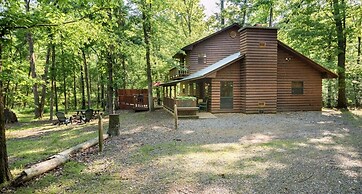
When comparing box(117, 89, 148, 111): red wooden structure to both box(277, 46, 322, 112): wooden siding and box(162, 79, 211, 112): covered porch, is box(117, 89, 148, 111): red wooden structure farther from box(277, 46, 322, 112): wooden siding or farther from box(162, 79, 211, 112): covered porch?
box(277, 46, 322, 112): wooden siding

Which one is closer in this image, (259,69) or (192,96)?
(259,69)

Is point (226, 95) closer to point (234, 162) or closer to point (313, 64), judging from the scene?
point (313, 64)

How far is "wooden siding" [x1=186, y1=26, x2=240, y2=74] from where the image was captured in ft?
72.5

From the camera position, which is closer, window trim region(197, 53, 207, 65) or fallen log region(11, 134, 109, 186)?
fallen log region(11, 134, 109, 186)

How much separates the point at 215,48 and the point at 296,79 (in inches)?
296

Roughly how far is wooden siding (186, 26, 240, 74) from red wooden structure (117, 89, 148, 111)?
16.9 ft

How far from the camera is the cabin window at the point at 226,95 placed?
55.0 ft

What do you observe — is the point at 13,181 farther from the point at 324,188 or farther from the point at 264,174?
the point at 324,188

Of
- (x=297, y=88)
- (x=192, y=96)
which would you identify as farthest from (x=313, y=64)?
(x=192, y=96)

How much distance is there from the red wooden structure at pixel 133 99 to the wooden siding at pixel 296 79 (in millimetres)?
10702

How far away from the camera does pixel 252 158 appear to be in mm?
6395

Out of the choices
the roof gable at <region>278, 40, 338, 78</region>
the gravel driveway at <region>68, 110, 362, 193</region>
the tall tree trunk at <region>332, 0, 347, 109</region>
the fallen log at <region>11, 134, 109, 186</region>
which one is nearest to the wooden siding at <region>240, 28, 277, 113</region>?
the roof gable at <region>278, 40, 338, 78</region>

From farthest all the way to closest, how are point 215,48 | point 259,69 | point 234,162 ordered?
1. point 215,48
2. point 259,69
3. point 234,162

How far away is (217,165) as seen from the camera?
19.2ft
